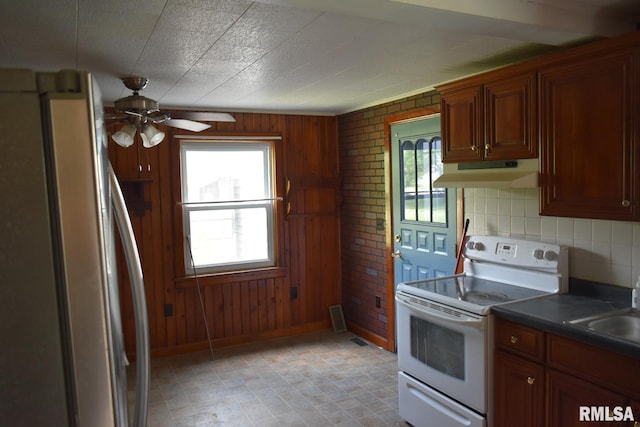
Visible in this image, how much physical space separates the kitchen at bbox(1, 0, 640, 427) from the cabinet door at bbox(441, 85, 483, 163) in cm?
61

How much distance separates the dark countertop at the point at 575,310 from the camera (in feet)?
6.44

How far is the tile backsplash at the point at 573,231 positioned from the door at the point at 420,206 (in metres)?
0.35

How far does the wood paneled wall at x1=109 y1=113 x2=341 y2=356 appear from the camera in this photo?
4309mm

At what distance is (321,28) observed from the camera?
2188mm

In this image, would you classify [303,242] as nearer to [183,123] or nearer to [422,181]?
[422,181]

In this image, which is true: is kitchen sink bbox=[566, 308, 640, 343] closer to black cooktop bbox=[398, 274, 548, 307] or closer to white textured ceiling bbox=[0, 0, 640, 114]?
black cooktop bbox=[398, 274, 548, 307]

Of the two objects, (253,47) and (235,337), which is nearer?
(253,47)

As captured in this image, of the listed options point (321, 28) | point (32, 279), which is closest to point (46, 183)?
point (32, 279)

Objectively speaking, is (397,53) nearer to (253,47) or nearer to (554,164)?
(253,47)

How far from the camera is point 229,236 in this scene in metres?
4.72

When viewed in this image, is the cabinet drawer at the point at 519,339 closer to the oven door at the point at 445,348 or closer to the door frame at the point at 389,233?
the oven door at the point at 445,348

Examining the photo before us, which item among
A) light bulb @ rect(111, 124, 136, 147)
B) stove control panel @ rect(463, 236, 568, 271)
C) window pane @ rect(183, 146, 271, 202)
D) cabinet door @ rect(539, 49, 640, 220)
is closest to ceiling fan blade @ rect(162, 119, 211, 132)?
light bulb @ rect(111, 124, 136, 147)

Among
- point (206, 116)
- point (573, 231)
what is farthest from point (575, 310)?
point (206, 116)

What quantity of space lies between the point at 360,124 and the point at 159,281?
238 cm
